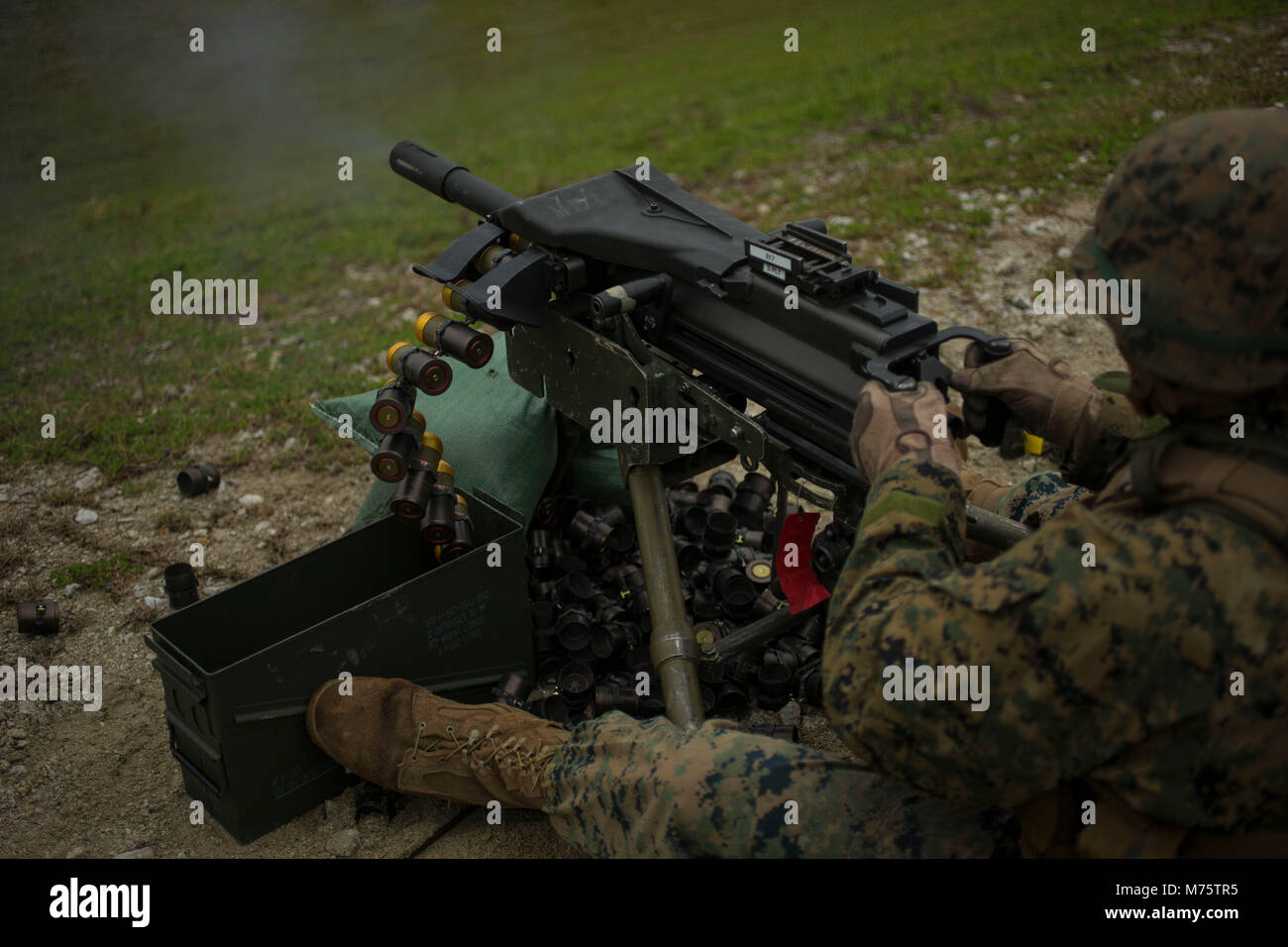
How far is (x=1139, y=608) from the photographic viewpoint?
2283mm

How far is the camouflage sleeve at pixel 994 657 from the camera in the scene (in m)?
2.32

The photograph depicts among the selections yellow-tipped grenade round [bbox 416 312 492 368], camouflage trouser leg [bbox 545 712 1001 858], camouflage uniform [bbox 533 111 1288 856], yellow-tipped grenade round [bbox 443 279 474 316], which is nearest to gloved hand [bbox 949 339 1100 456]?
camouflage uniform [bbox 533 111 1288 856]

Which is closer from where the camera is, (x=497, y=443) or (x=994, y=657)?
(x=994, y=657)

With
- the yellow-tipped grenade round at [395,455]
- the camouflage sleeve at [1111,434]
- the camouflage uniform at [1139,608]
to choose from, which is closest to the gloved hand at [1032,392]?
the camouflage sleeve at [1111,434]

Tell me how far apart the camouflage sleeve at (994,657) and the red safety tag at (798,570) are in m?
1.16

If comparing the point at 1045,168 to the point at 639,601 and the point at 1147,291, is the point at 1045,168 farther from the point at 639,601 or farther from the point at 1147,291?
the point at 1147,291

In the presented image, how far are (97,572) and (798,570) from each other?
10.8 feet

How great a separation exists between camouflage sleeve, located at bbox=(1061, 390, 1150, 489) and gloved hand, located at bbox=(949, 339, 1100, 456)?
24mm

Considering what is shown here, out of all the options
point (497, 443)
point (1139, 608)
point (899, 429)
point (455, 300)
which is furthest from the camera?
point (497, 443)

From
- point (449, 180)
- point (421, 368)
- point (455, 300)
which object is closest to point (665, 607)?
point (421, 368)

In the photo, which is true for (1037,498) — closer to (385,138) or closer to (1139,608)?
(1139,608)

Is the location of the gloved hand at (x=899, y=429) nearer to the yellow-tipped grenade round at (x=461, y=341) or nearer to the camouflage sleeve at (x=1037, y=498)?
the camouflage sleeve at (x=1037, y=498)

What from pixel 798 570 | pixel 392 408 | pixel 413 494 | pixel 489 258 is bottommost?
pixel 798 570
